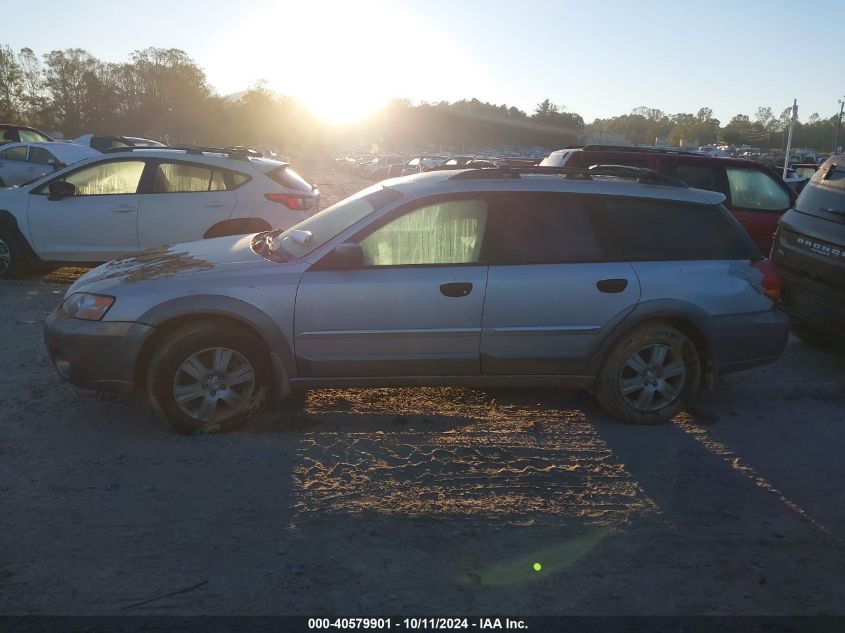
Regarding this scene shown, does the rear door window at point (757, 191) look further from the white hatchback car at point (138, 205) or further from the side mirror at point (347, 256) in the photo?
the side mirror at point (347, 256)

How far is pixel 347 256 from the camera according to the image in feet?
15.3

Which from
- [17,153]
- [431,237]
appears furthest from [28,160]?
[431,237]

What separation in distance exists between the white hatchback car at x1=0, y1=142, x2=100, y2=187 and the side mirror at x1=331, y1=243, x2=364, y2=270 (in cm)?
1426

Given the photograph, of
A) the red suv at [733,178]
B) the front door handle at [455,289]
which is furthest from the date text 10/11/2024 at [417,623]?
the red suv at [733,178]

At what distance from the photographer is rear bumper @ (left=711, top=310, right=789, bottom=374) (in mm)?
5082

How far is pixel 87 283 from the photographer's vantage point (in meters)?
4.97

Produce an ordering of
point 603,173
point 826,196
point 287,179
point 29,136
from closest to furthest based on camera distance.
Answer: point 603,173 → point 826,196 → point 287,179 → point 29,136

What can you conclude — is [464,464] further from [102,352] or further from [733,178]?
[733,178]

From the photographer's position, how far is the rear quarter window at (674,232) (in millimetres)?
5090

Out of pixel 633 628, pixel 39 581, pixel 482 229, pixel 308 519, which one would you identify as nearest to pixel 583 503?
pixel 633 628

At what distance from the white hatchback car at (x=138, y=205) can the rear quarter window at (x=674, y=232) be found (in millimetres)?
4571

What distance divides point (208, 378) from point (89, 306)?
890 mm

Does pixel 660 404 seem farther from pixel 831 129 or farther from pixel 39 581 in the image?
pixel 831 129

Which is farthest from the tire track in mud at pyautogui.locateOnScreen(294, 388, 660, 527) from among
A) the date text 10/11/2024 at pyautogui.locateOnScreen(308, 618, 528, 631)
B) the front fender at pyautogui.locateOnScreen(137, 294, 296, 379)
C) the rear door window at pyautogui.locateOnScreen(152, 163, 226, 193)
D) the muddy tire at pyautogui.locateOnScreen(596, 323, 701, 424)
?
the rear door window at pyautogui.locateOnScreen(152, 163, 226, 193)
